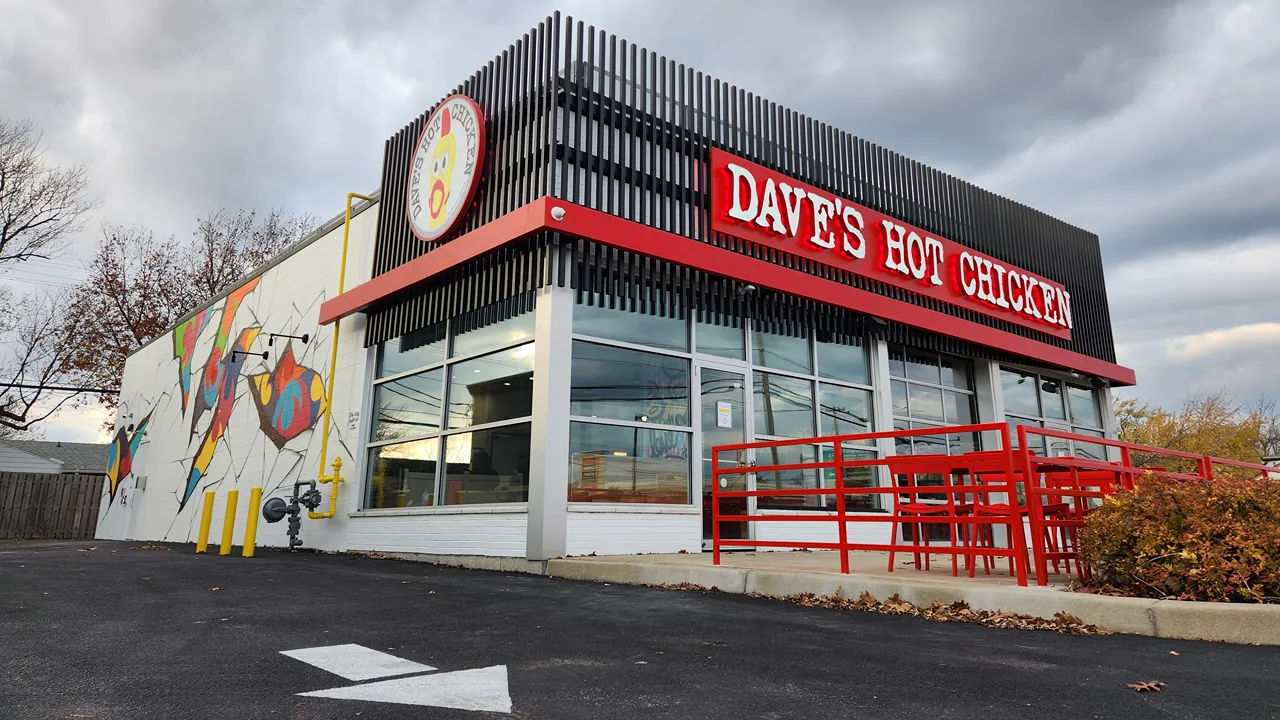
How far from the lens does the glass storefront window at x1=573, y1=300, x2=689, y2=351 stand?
8.90 m

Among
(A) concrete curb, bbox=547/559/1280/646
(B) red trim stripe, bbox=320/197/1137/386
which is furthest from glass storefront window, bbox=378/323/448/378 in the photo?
(A) concrete curb, bbox=547/559/1280/646

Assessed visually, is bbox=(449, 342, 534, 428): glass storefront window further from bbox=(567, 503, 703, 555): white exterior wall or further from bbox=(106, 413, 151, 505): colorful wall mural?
bbox=(106, 413, 151, 505): colorful wall mural

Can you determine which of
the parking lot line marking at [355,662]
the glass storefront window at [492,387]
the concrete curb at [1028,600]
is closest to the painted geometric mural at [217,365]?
the glass storefront window at [492,387]

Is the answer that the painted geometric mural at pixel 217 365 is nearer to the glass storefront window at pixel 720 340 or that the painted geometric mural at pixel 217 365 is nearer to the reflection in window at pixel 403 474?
the reflection in window at pixel 403 474

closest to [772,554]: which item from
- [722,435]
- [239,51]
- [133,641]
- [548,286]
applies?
[722,435]

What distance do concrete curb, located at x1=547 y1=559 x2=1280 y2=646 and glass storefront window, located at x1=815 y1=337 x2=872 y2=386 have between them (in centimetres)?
555

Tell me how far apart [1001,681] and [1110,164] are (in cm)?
1585

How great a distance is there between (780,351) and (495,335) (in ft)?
14.1

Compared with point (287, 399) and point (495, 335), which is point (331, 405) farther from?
point (495, 335)

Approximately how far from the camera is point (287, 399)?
13.6 metres

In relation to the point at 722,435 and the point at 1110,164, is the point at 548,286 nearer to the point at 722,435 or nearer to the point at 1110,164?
the point at 722,435

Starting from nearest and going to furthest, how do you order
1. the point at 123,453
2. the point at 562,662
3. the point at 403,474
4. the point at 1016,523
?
the point at 562,662
the point at 1016,523
the point at 403,474
the point at 123,453

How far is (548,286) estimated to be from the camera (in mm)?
8500

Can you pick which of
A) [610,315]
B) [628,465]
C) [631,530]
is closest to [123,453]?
[610,315]
